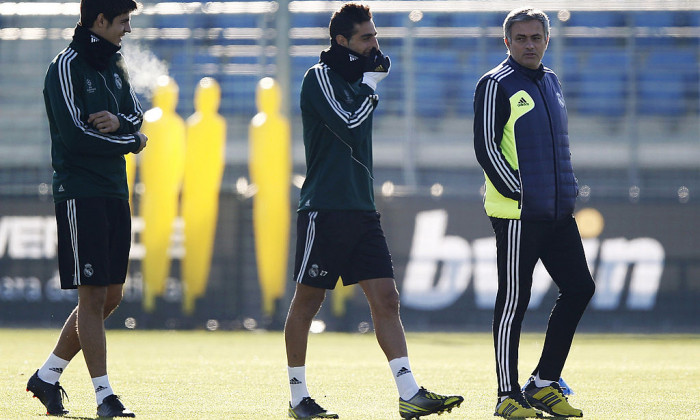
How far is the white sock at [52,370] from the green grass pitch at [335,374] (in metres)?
0.14

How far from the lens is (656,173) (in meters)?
16.0

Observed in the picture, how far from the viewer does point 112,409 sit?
4.85 meters

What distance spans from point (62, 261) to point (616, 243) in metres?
8.39

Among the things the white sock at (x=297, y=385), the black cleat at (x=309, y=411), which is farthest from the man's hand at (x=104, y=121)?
the black cleat at (x=309, y=411)

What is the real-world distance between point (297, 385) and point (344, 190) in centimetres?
87

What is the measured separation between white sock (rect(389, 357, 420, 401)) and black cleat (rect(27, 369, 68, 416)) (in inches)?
56.8

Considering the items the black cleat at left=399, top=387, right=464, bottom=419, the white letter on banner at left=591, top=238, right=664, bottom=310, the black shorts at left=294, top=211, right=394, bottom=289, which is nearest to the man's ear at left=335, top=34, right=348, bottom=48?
the black shorts at left=294, top=211, right=394, bottom=289

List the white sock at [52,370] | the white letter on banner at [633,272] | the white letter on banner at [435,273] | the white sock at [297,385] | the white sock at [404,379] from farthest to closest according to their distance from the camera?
the white letter on banner at [435,273] → the white letter on banner at [633,272] → the white sock at [52,370] → the white sock at [297,385] → the white sock at [404,379]

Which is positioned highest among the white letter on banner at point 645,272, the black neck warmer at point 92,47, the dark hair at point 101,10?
the dark hair at point 101,10

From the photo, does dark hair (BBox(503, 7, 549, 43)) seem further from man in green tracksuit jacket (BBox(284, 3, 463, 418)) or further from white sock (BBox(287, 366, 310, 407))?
white sock (BBox(287, 366, 310, 407))

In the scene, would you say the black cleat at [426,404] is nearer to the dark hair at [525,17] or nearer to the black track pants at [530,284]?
the black track pants at [530,284]

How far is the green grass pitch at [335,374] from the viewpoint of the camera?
17.5 ft

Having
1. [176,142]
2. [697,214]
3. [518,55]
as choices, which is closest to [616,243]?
[697,214]

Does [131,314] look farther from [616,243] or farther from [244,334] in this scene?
[616,243]
